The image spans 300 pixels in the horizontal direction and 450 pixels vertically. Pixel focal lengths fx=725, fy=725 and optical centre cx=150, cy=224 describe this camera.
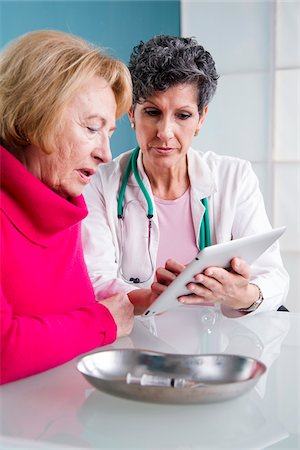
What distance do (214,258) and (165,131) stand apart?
766 millimetres

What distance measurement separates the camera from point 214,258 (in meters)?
1.68

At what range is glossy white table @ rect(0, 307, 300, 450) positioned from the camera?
3.61 feet

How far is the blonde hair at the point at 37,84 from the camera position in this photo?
1.61 meters

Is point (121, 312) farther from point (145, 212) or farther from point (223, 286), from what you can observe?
point (145, 212)

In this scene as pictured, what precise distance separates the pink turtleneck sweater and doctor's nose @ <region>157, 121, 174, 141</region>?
0.69 meters

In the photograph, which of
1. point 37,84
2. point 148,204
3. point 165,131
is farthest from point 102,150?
point 148,204

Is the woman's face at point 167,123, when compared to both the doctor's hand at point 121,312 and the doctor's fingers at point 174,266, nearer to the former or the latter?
the doctor's fingers at point 174,266

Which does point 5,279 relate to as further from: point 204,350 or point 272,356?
point 272,356

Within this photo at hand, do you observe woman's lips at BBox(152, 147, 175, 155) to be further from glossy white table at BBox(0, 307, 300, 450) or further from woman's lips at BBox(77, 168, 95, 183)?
glossy white table at BBox(0, 307, 300, 450)

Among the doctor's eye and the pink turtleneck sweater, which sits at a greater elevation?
the doctor's eye

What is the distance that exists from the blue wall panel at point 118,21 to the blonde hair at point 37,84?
2897 mm

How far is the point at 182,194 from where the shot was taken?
101 inches

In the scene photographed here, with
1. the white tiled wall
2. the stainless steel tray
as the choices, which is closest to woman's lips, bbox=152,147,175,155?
the stainless steel tray

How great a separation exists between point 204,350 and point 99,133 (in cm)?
57
